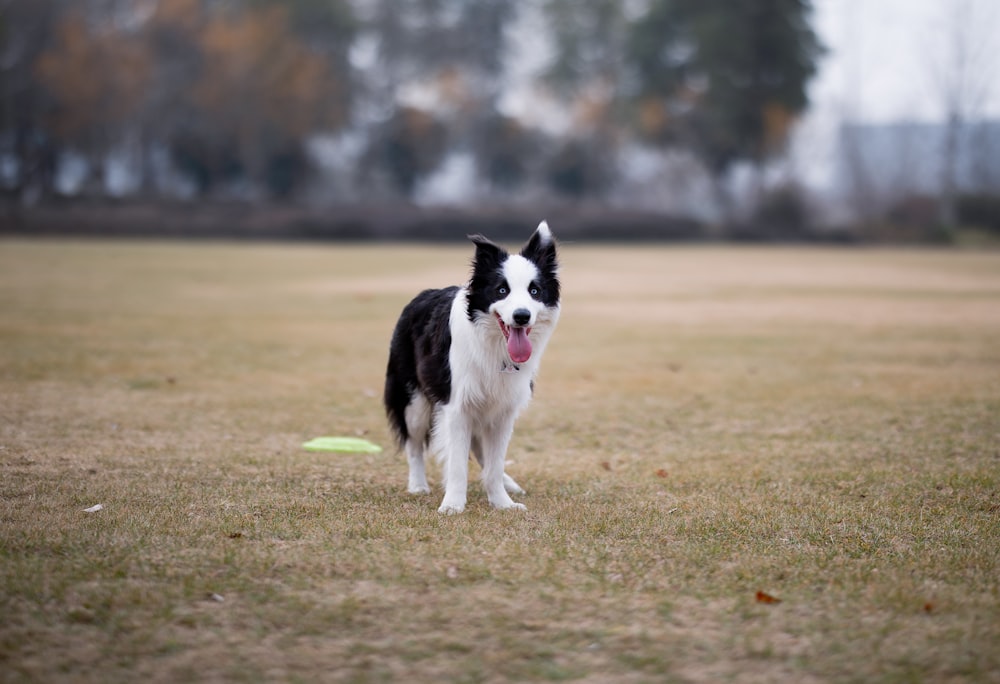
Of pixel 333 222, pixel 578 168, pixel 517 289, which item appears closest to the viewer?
pixel 517 289

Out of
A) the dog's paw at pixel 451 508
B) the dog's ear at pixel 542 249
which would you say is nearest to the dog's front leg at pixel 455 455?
the dog's paw at pixel 451 508

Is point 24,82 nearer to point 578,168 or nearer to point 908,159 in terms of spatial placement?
point 578,168

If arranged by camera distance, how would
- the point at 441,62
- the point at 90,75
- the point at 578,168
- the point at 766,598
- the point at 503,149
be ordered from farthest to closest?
the point at 578,168, the point at 503,149, the point at 441,62, the point at 90,75, the point at 766,598

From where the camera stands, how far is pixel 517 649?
12.2 ft

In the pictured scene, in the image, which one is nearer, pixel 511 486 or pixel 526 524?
pixel 526 524

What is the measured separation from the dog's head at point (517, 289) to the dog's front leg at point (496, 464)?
60cm

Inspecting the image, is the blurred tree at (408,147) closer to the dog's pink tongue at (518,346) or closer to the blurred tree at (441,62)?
the blurred tree at (441,62)

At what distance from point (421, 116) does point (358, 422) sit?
61.1m

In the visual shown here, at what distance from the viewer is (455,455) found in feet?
19.2

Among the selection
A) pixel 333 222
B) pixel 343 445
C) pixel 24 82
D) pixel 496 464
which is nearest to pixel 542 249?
pixel 496 464

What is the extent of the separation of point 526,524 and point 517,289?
1301 mm

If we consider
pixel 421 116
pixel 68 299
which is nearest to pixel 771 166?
pixel 421 116

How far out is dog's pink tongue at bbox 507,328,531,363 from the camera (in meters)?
5.54

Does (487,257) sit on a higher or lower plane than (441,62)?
lower
